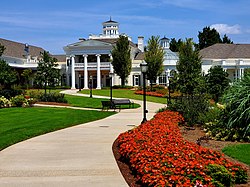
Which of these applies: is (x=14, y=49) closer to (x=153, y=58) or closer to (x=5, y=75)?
(x=153, y=58)

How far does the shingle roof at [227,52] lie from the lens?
68512 mm

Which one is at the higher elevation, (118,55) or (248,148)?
(118,55)

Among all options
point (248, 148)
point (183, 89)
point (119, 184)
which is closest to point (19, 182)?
point (119, 184)

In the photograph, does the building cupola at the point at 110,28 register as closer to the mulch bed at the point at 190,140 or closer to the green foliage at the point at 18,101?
the green foliage at the point at 18,101

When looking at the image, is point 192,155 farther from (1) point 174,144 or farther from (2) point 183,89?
(2) point 183,89

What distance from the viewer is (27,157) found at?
1011cm

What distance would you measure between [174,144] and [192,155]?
131 centimetres

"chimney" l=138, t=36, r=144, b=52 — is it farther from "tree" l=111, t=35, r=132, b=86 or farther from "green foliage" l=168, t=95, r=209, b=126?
"green foliage" l=168, t=95, r=209, b=126

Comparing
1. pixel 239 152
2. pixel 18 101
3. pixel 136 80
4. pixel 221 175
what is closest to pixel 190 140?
pixel 239 152

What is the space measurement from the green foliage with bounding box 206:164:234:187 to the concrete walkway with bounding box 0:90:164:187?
1583mm

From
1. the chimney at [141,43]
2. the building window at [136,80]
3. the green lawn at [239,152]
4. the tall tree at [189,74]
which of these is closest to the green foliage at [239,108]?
the green lawn at [239,152]

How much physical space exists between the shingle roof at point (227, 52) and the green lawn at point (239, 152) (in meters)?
58.1

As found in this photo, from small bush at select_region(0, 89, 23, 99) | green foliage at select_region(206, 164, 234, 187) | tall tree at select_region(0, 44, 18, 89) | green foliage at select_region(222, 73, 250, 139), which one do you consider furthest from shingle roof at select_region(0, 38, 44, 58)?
green foliage at select_region(206, 164, 234, 187)

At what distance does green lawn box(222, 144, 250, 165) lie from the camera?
30.9 feet
